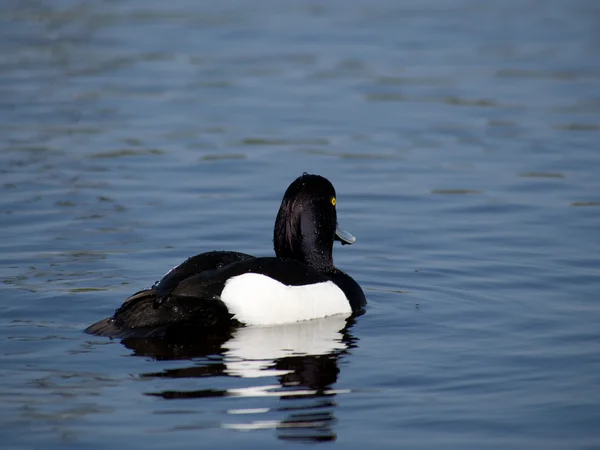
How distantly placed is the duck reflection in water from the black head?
2.26 ft

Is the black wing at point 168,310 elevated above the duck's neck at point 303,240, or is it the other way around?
→ the duck's neck at point 303,240

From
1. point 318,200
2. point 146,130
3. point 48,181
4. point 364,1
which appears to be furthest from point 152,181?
point 364,1

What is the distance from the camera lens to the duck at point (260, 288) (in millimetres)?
8391

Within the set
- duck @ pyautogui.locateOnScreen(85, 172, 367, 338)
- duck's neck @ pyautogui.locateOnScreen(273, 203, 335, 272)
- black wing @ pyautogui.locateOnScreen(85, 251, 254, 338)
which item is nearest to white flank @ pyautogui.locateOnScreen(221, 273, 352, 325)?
duck @ pyautogui.locateOnScreen(85, 172, 367, 338)

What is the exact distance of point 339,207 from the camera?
12633mm

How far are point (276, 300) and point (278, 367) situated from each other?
3.43 feet

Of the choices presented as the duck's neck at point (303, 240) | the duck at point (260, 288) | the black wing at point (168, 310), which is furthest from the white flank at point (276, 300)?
the duck's neck at point (303, 240)

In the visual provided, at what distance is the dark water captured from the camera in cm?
713

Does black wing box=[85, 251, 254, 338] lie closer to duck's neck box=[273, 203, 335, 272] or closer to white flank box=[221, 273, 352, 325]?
white flank box=[221, 273, 352, 325]

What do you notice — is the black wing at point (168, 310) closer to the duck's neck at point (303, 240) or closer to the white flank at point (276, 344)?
the white flank at point (276, 344)

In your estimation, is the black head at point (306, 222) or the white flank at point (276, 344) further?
the black head at point (306, 222)

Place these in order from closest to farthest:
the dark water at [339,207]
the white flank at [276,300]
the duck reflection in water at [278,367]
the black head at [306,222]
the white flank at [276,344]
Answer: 1. the duck reflection in water at [278,367]
2. the dark water at [339,207]
3. the white flank at [276,344]
4. the white flank at [276,300]
5. the black head at [306,222]

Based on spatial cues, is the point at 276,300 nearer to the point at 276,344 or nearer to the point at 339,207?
the point at 276,344

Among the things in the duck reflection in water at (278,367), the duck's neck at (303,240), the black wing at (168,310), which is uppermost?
the duck's neck at (303,240)
